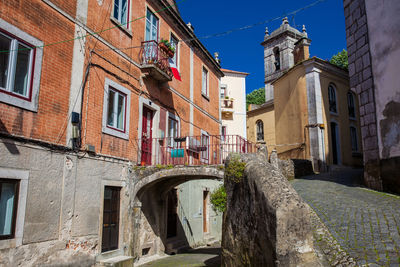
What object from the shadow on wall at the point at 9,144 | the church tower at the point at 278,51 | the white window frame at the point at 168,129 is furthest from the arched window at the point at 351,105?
the shadow on wall at the point at 9,144

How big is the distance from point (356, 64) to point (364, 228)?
724 cm

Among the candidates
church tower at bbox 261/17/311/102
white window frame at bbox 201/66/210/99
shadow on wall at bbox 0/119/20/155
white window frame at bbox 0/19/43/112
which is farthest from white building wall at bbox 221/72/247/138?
shadow on wall at bbox 0/119/20/155

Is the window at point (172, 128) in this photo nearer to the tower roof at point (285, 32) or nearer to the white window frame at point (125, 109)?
the white window frame at point (125, 109)

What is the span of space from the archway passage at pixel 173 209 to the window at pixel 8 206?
4.12 m

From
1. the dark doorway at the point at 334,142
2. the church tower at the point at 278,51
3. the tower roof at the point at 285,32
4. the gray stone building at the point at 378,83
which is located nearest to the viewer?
the gray stone building at the point at 378,83

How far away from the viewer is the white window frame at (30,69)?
668cm

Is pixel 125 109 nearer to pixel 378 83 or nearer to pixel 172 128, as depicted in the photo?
pixel 172 128

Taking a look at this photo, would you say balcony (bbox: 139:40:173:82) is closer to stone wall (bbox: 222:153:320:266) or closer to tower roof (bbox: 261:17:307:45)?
stone wall (bbox: 222:153:320:266)

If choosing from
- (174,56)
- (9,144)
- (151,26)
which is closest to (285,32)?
(174,56)

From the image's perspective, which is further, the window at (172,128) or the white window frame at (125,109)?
the window at (172,128)

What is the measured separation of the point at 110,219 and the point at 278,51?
3628cm

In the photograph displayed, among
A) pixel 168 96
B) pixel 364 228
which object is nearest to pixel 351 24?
pixel 168 96

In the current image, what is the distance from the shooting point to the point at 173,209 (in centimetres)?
1370

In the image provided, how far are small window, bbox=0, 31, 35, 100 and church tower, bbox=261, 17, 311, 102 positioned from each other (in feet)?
111
